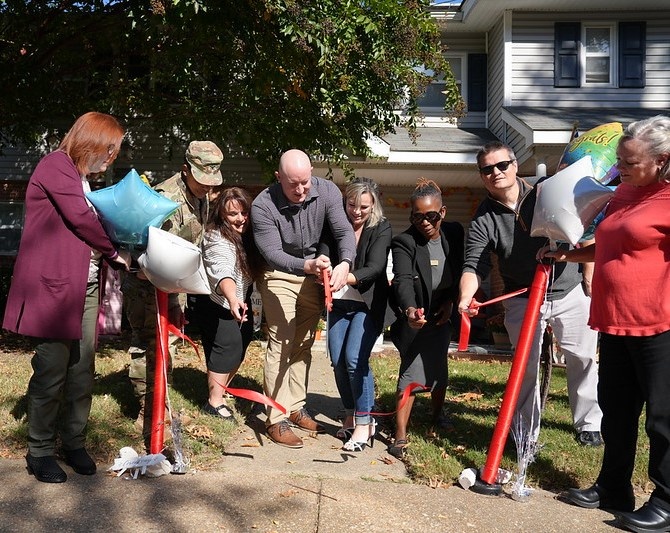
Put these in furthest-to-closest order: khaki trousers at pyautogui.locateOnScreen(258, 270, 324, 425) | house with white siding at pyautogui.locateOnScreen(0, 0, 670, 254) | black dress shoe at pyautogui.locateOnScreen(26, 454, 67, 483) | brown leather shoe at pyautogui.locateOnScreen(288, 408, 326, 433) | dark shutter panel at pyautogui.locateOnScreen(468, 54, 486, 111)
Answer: dark shutter panel at pyautogui.locateOnScreen(468, 54, 486, 111)
house with white siding at pyautogui.locateOnScreen(0, 0, 670, 254)
brown leather shoe at pyautogui.locateOnScreen(288, 408, 326, 433)
khaki trousers at pyautogui.locateOnScreen(258, 270, 324, 425)
black dress shoe at pyautogui.locateOnScreen(26, 454, 67, 483)

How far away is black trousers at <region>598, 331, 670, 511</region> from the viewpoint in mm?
3451

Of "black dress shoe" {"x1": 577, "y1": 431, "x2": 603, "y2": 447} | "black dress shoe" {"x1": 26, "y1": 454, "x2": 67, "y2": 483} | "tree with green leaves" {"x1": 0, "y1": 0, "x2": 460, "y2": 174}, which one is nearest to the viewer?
"black dress shoe" {"x1": 26, "y1": 454, "x2": 67, "y2": 483}

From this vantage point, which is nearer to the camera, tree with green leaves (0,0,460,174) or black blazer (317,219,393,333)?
black blazer (317,219,393,333)

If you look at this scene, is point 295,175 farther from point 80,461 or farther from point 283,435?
point 80,461

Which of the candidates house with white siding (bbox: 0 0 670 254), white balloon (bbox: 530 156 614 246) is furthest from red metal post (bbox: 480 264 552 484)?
house with white siding (bbox: 0 0 670 254)

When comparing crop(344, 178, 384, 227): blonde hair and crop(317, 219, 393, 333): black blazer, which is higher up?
crop(344, 178, 384, 227): blonde hair

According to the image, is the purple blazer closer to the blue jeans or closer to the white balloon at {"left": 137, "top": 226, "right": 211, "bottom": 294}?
the white balloon at {"left": 137, "top": 226, "right": 211, "bottom": 294}

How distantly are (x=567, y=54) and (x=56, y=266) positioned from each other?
12.8m

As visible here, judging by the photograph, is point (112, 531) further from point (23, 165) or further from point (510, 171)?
point (23, 165)

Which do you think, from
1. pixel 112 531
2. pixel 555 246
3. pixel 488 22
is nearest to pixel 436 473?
pixel 555 246

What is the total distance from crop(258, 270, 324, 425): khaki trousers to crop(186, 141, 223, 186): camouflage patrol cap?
799mm

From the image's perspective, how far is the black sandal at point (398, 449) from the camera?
4.67 m

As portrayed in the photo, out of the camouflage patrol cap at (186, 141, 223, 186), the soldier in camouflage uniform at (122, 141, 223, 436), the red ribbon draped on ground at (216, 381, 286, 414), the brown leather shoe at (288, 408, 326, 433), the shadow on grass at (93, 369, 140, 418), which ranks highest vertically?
the camouflage patrol cap at (186, 141, 223, 186)

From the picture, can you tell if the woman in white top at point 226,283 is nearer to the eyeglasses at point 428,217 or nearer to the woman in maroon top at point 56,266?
the woman in maroon top at point 56,266
